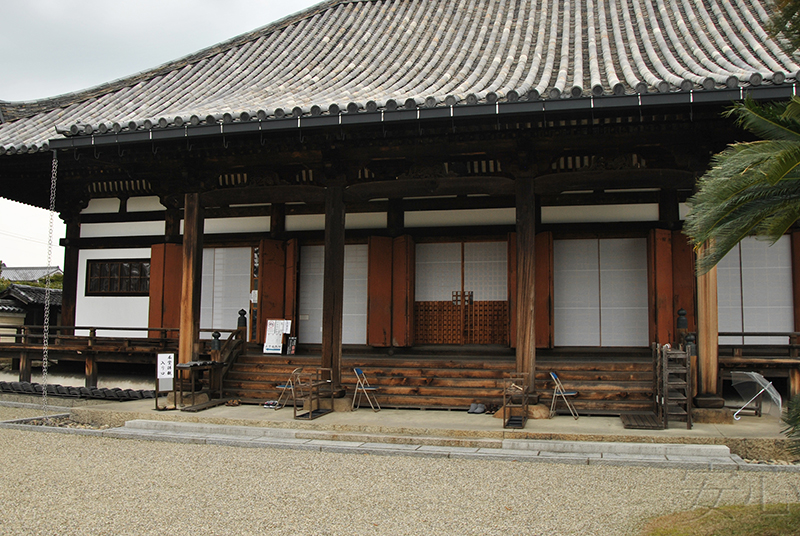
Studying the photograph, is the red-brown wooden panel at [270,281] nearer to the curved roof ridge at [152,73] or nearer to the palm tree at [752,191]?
the curved roof ridge at [152,73]

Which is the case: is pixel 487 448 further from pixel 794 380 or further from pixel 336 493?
pixel 794 380

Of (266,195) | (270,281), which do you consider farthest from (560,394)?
(270,281)

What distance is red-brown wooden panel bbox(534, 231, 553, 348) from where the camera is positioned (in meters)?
10.8

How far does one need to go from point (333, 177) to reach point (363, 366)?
10.2ft

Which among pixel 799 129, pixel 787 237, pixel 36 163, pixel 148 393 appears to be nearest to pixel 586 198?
pixel 787 237

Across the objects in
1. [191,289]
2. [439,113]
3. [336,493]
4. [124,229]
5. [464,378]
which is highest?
[439,113]

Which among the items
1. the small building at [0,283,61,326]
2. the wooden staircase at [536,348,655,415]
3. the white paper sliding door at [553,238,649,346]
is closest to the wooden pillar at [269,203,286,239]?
the white paper sliding door at [553,238,649,346]

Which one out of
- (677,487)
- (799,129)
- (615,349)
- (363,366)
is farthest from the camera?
(615,349)

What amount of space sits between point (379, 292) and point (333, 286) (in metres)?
2.30

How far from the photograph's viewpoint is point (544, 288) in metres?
10.9

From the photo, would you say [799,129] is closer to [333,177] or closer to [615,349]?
[333,177]

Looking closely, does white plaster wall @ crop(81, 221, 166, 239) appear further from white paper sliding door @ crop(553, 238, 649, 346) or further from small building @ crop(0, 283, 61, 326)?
white paper sliding door @ crop(553, 238, 649, 346)

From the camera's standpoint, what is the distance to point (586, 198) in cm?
1088

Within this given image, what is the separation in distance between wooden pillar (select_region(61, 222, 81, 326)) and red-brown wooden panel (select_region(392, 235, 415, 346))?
6973mm
